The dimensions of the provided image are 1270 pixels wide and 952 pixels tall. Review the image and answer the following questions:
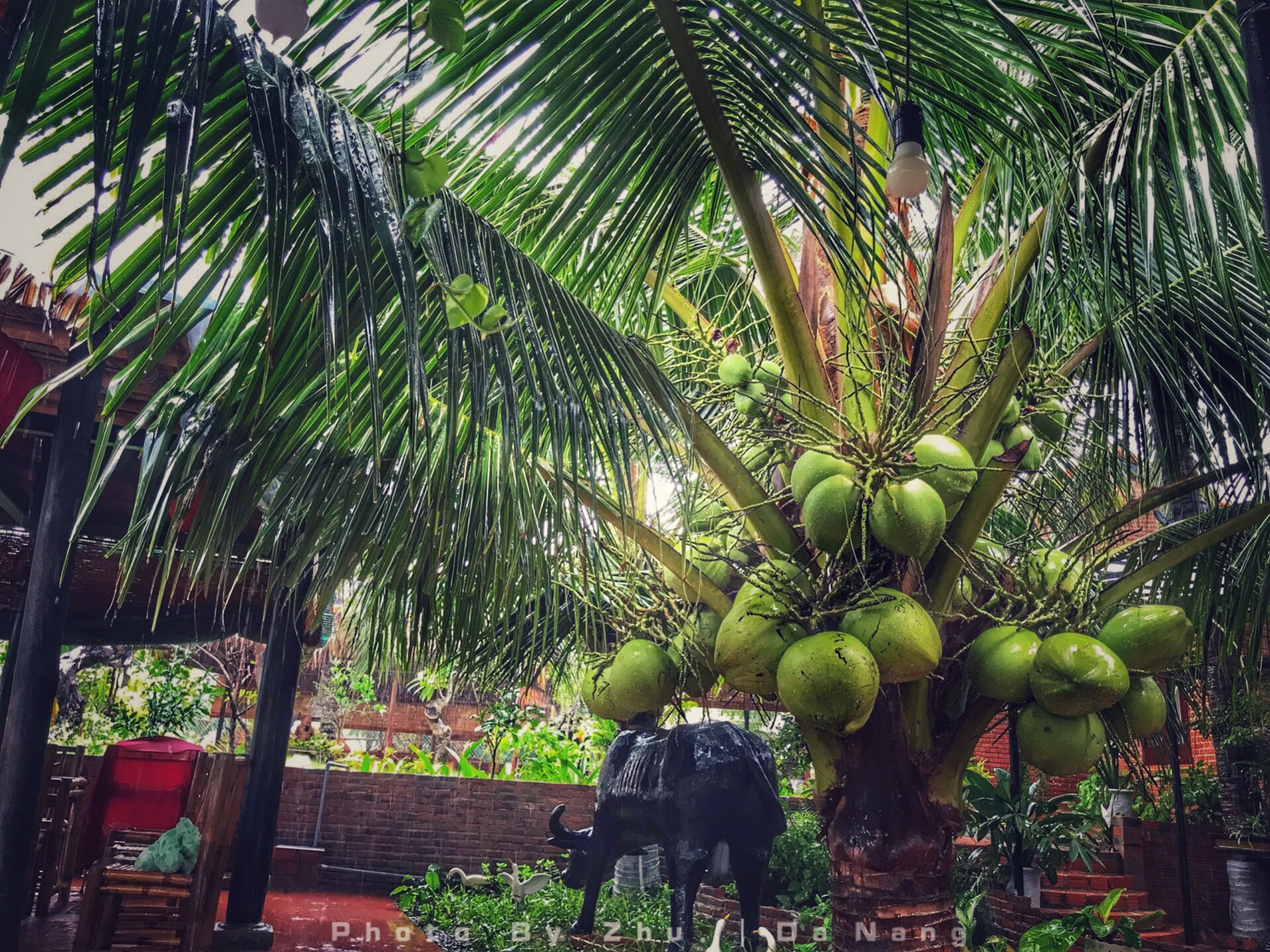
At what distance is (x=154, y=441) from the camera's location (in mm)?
2686

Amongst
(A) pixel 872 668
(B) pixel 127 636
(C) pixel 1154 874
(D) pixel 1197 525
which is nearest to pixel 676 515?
(A) pixel 872 668

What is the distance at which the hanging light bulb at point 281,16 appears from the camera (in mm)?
1205

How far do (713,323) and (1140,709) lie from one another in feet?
5.14

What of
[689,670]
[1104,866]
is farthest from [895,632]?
[1104,866]

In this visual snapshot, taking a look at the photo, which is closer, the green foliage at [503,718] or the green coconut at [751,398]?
the green coconut at [751,398]

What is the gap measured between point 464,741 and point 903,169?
15545 millimetres

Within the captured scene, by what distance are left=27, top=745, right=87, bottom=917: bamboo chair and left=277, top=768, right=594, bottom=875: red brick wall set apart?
1976 millimetres

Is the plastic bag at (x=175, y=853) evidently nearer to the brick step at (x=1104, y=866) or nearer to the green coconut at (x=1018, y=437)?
the green coconut at (x=1018, y=437)

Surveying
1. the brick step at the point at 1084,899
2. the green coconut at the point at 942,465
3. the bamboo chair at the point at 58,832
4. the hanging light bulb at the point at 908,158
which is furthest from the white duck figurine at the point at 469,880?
the hanging light bulb at the point at 908,158

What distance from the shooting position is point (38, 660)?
430 centimetres

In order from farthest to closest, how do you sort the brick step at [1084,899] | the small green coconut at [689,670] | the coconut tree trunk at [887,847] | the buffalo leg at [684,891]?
the brick step at [1084,899] < the buffalo leg at [684,891] < the small green coconut at [689,670] < the coconut tree trunk at [887,847]

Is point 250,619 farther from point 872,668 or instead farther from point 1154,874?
point 1154,874

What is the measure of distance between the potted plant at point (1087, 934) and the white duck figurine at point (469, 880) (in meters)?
3.84

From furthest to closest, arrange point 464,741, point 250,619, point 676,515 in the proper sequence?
point 464,741 → point 250,619 → point 676,515
